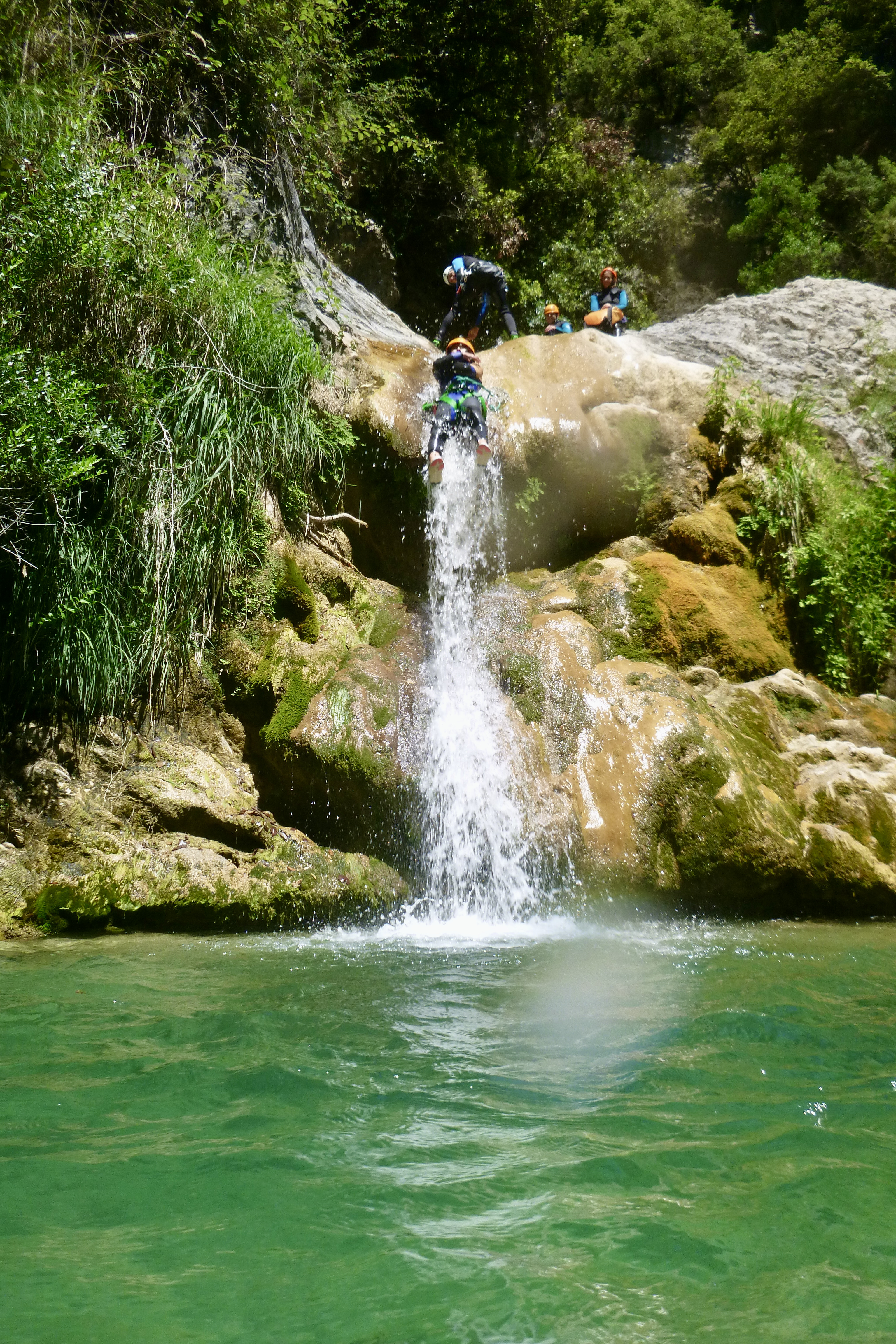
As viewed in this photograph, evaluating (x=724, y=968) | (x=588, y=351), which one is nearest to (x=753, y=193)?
(x=588, y=351)

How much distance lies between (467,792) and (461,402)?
371 centimetres

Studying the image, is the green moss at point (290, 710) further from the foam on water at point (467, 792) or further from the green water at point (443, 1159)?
the green water at point (443, 1159)

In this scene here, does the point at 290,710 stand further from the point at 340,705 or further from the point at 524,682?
the point at 524,682

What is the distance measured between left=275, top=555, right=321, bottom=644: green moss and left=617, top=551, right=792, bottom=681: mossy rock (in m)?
2.56

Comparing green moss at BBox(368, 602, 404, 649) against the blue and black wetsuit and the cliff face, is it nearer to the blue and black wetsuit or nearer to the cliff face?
the cliff face

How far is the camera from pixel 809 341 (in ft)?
38.7

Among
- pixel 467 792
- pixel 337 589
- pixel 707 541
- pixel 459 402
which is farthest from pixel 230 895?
pixel 707 541

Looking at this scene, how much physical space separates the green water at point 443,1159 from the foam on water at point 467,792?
1.92 meters

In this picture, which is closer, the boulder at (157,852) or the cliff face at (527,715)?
the boulder at (157,852)

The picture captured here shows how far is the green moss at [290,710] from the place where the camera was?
6.26m

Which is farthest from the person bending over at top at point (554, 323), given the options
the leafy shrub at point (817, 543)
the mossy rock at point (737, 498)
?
the mossy rock at point (737, 498)

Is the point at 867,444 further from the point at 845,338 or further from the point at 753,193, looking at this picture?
the point at 753,193

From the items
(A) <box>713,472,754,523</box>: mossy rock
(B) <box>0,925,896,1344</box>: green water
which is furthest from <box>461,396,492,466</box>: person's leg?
(B) <box>0,925,896,1344</box>: green water

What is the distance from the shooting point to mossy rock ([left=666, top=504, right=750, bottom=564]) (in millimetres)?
8219
